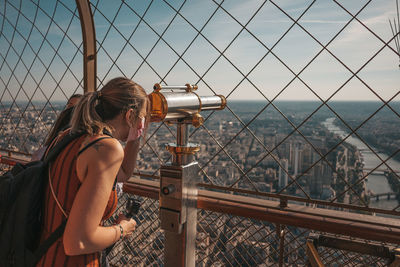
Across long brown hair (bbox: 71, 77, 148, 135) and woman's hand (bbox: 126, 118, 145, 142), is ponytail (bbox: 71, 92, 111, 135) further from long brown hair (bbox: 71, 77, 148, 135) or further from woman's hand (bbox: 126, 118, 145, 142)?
woman's hand (bbox: 126, 118, 145, 142)

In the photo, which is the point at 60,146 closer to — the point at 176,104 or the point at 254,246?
the point at 176,104

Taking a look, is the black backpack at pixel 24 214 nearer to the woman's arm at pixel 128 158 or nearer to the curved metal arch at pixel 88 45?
the woman's arm at pixel 128 158

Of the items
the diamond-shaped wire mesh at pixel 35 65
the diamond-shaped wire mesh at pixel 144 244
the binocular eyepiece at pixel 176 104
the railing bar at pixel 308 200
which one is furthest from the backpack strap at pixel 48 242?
the diamond-shaped wire mesh at pixel 35 65

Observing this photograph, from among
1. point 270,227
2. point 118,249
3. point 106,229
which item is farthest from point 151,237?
point 106,229

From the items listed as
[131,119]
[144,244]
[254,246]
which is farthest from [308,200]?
[144,244]

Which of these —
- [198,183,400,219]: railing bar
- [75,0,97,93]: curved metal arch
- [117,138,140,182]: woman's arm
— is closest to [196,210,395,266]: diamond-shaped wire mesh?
Result: [198,183,400,219]: railing bar

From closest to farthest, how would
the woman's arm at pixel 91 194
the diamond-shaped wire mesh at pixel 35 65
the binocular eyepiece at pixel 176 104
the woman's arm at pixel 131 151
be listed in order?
the woman's arm at pixel 91 194 < the binocular eyepiece at pixel 176 104 < the woman's arm at pixel 131 151 < the diamond-shaped wire mesh at pixel 35 65
